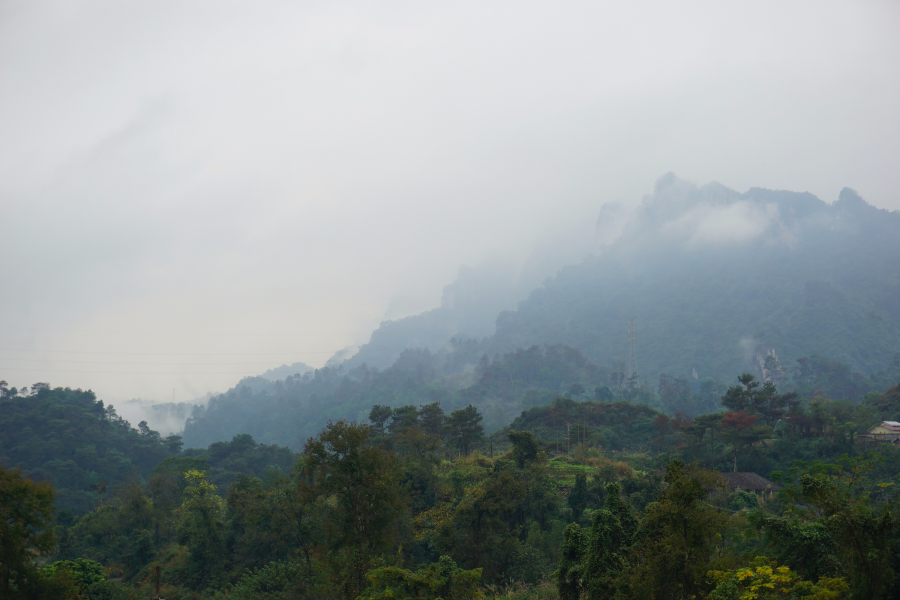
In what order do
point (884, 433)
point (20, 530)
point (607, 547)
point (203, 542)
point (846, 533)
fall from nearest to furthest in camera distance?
point (846, 533) < point (607, 547) < point (20, 530) < point (203, 542) < point (884, 433)

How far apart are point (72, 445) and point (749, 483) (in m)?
75.5

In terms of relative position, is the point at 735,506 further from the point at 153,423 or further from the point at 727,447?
the point at 153,423

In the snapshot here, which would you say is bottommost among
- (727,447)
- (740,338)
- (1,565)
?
(740,338)

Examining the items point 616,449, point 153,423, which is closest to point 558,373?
point 616,449

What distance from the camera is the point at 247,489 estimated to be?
101 ft

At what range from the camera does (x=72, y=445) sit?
62750 millimetres

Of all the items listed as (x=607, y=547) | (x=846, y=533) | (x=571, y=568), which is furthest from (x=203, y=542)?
(x=846, y=533)

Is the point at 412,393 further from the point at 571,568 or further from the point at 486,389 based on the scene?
the point at 571,568

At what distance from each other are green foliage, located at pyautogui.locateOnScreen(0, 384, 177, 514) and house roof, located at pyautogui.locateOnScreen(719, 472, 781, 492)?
5938cm

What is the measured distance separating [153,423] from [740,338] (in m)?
183

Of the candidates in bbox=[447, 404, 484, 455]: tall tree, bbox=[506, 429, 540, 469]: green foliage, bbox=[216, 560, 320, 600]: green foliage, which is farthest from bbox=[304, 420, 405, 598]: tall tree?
bbox=[447, 404, 484, 455]: tall tree

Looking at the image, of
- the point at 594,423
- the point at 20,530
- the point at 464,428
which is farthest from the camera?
the point at 594,423

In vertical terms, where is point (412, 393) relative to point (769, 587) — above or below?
below

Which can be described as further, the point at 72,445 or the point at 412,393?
the point at 412,393
